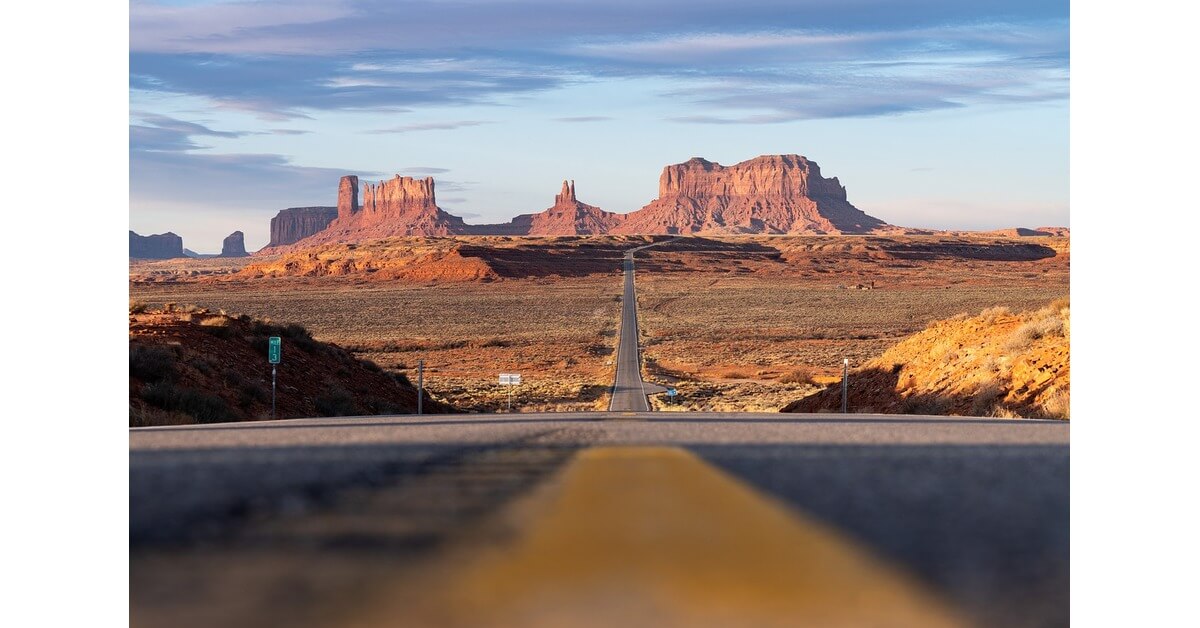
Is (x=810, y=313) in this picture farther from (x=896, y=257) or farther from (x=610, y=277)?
(x=896, y=257)

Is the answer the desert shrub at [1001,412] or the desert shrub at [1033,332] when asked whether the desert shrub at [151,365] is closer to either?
the desert shrub at [1001,412]

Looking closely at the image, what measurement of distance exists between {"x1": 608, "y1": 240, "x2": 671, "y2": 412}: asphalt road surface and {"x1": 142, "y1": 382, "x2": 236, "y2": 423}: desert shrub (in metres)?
10.8

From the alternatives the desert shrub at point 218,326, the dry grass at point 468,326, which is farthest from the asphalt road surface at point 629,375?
the desert shrub at point 218,326

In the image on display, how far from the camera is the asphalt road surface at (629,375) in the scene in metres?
32.9

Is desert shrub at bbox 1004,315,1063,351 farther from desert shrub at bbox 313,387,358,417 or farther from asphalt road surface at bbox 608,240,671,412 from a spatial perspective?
desert shrub at bbox 313,387,358,417

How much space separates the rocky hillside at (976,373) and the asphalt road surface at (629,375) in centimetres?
540

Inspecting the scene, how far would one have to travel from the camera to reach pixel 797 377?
4297cm

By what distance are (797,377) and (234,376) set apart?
2679cm

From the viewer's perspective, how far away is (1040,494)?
8.41m

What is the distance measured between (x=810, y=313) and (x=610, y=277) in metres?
59.1

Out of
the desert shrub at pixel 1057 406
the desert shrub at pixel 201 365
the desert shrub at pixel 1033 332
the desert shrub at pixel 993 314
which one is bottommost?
the desert shrub at pixel 1057 406

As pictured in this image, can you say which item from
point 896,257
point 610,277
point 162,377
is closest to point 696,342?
point 162,377

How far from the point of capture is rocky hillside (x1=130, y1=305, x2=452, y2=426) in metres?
18.0

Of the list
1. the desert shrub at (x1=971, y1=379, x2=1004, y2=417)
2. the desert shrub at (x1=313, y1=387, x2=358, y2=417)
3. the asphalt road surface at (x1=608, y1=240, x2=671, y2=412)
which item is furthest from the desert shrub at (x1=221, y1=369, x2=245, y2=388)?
the desert shrub at (x1=971, y1=379, x2=1004, y2=417)
